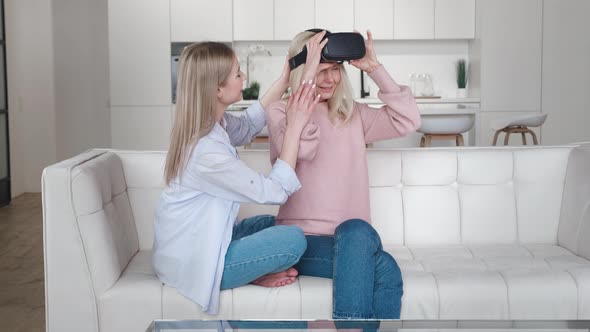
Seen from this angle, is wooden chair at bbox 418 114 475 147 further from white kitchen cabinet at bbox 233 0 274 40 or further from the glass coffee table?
the glass coffee table

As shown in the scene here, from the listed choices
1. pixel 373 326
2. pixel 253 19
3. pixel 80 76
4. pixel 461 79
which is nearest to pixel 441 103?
pixel 461 79

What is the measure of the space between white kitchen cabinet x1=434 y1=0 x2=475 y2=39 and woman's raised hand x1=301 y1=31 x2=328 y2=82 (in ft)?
16.1

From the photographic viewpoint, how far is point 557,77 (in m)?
7.30

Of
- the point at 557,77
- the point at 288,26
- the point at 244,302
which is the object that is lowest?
the point at 244,302

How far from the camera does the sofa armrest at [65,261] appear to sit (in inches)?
101

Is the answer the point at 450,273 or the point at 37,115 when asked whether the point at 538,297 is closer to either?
the point at 450,273

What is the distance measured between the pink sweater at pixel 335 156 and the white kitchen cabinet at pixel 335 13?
4.60 m

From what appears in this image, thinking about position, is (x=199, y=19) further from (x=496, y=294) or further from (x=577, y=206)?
(x=496, y=294)

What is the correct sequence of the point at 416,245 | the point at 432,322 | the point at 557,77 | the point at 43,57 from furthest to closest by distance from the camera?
1. the point at 43,57
2. the point at 557,77
3. the point at 416,245
4. the point at 432,322

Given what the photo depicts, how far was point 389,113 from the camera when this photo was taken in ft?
9.50

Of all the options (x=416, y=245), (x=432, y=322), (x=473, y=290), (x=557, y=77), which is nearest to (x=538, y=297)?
(x=473, y=290)

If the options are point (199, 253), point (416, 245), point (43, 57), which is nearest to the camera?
point (199, 253)

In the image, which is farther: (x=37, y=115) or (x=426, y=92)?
(x=37, y=115)

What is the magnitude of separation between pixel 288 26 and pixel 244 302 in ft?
16.9
